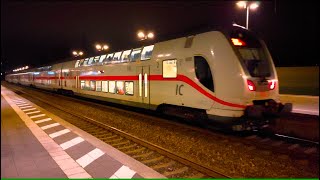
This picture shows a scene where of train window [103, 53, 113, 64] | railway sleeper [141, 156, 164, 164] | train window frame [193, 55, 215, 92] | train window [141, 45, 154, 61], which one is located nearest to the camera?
railway sleeper [141, 156, 164, 164]

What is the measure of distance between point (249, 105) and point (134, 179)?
4796 millimetres

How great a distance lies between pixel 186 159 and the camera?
735cm

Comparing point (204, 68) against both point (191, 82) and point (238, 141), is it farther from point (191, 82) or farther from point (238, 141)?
point (238, 141)

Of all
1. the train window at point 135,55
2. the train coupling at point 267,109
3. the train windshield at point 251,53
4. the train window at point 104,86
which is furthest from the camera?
the train window at point 104,86

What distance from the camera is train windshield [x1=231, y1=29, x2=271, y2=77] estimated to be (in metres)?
9.84

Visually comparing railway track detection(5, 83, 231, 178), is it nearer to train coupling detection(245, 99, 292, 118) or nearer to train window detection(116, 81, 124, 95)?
train coupling detection(245, 99, 292, 118)

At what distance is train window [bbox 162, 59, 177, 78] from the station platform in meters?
3.91

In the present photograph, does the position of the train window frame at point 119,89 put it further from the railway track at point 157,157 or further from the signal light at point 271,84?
the signal light at point 271,84

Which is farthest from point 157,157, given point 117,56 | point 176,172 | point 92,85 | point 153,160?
point 92,85

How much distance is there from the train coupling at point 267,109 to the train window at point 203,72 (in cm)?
139

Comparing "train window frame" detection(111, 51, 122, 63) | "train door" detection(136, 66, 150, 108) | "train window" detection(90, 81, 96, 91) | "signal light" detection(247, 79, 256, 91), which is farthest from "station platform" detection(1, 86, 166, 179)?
"train window" detection(90, 81, 96, 91)

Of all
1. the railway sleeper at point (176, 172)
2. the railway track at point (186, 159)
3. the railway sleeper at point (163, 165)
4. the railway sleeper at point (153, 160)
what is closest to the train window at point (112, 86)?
the railway track at point (186, 159)

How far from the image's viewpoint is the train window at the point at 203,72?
33.3ft

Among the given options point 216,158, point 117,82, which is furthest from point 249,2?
point 216,158
